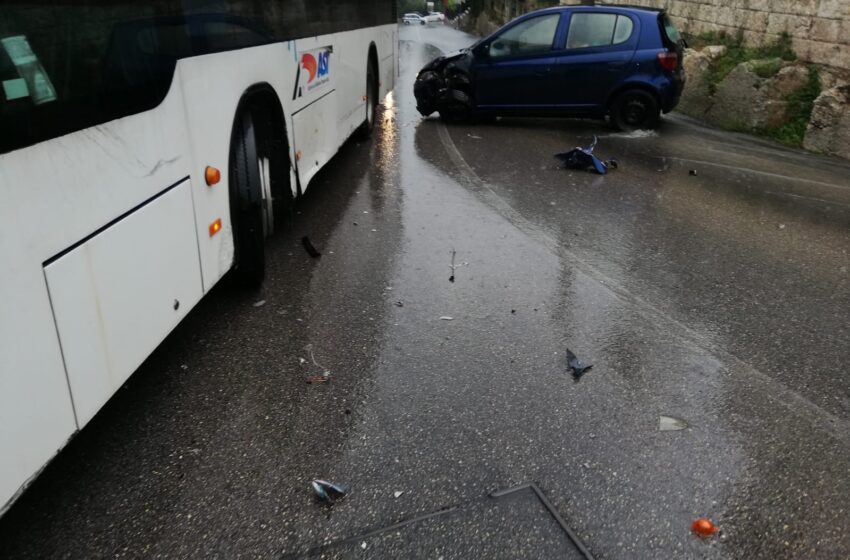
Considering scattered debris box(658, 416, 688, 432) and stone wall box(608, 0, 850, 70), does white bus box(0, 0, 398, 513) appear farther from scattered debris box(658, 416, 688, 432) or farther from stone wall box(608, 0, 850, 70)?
stone wall box(608, 0, 850, 70)

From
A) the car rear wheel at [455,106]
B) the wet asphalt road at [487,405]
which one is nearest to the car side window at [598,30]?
the car rear wheel at [455,106]

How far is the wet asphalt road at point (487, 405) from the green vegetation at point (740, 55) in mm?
5575

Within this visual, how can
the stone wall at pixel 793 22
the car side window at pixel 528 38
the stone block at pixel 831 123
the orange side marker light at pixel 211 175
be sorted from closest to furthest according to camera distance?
the orange side marker light at pixel 211 175, the stone block at pixel 831 123, the stone wall at pixel 793 22, the car side window at pixel 528 38

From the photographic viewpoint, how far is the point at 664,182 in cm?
827

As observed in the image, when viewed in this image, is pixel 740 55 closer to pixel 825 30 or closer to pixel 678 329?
pixel 825 30

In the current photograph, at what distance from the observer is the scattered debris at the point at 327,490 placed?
9.46ft

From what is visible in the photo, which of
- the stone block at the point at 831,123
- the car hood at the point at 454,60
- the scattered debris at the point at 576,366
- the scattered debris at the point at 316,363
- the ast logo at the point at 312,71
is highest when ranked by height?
the ast logo at the point at 312,71

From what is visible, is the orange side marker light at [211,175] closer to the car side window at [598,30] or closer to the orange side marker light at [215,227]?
the orange side marker light at [215,227]

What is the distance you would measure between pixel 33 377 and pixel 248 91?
107 inches

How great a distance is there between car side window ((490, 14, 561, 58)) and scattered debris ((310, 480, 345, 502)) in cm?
940

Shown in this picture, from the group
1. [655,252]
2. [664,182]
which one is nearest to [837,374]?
[655,252]

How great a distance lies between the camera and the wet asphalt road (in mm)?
2736

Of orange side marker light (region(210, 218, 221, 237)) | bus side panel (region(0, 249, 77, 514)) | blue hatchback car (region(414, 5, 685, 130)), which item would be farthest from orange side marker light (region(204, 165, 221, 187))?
blue hatchback car (region(414, 5, 685, 130))

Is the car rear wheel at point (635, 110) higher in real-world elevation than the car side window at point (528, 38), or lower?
lower
